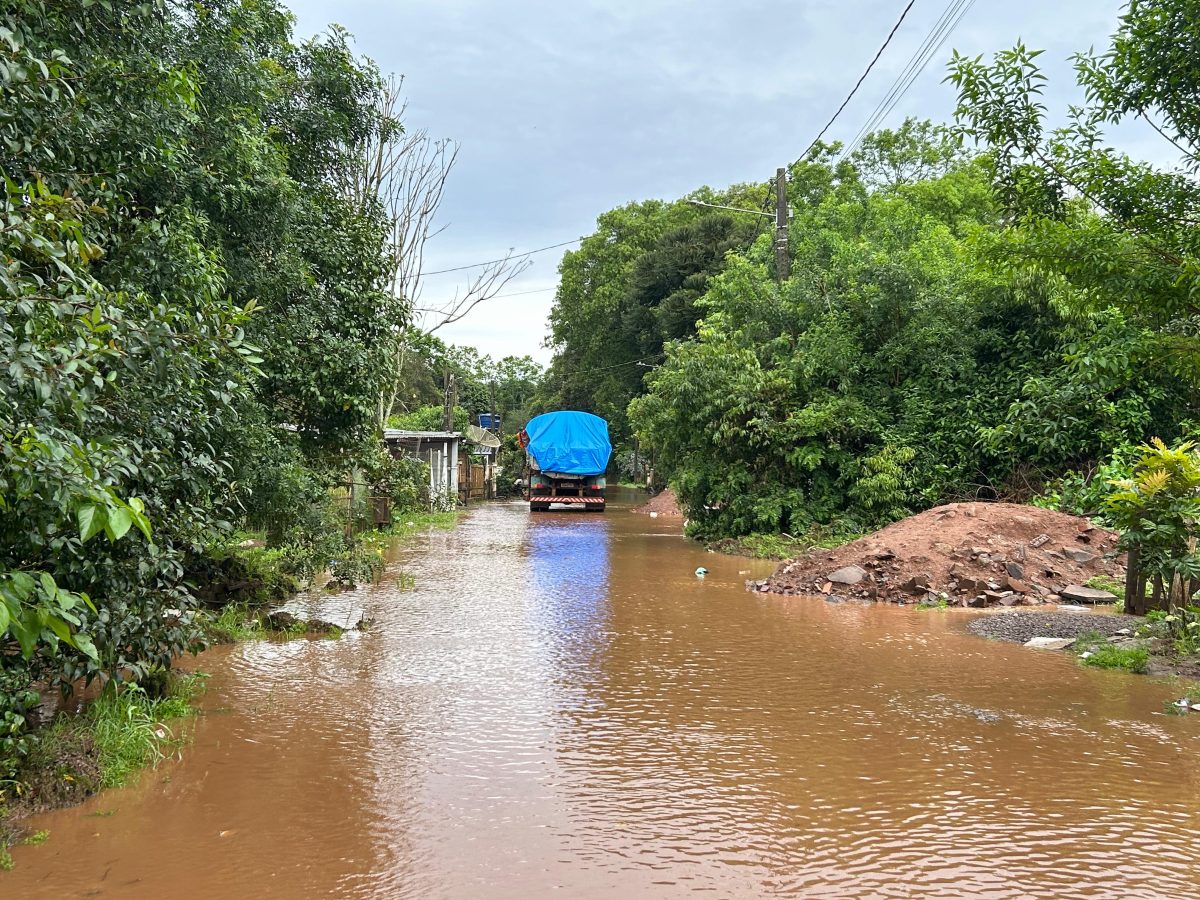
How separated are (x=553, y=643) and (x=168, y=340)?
5778mm

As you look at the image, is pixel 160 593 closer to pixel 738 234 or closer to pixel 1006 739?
pixel 1006 739

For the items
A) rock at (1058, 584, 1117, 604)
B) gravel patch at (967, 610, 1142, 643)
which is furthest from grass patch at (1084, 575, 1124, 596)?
gravel patch at (967, 610, 1142, 643)

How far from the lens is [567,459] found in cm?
A: 2970

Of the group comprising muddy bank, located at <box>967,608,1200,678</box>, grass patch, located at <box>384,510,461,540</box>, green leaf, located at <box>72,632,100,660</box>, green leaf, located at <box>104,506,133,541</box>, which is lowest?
muddy bank, located at <box>967,608,1200,678</box>

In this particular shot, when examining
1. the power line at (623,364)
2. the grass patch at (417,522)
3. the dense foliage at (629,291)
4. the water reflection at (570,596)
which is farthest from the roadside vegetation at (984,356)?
the power line at (623,364)

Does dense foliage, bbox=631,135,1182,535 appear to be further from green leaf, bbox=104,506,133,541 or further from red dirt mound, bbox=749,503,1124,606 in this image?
green leaf, bbox=104,506,133,541

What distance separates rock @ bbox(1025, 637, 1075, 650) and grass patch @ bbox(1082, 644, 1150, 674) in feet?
1.46

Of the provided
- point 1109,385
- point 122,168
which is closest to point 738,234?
point 1109,385

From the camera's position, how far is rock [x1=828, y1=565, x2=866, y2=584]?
483 inches

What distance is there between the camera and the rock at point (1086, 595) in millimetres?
11055

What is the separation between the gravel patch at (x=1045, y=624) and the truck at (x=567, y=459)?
20.1 metres

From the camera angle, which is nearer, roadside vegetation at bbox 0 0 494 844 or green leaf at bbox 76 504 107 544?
green leaf at bbox 76 504 107 544

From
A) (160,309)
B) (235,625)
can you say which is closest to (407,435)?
(235,625)

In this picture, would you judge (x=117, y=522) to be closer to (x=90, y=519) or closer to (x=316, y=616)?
(x=90, y=519)
